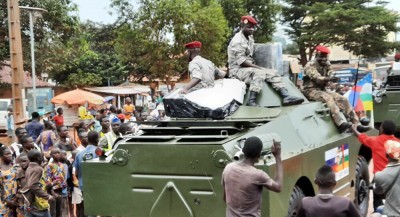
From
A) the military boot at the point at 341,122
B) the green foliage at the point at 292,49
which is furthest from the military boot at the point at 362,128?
the green foliage at the point at 292,49

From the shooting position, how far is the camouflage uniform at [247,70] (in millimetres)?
7484

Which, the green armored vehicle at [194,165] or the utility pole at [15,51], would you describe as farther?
the utility pole at [15,51]

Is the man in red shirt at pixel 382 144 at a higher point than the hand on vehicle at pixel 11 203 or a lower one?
higher

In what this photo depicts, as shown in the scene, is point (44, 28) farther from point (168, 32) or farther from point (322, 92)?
point (322, 92)

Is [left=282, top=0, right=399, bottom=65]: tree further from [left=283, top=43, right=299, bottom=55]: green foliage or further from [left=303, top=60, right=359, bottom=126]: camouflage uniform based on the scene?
[left=303, top=60, right=359, bottom=126]: camouflage uniform

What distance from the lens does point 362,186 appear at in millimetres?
8312

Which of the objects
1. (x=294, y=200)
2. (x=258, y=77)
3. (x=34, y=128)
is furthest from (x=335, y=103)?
(x=34, y=128)

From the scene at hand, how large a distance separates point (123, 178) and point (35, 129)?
5585mm

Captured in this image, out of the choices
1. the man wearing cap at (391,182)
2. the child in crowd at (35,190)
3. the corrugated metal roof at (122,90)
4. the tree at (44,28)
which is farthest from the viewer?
the corrugated metal roof at (122,90)

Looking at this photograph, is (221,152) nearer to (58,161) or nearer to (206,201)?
(206,201)

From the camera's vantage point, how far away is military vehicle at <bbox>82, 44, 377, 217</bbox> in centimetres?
575

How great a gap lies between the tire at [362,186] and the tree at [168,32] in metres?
17.4

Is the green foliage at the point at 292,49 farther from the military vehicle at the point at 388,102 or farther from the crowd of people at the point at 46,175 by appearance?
the crowd of people at the point at 46,175

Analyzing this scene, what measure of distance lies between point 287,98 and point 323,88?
118 cm
